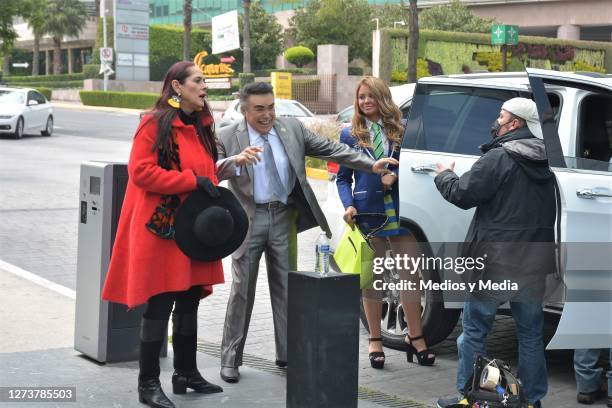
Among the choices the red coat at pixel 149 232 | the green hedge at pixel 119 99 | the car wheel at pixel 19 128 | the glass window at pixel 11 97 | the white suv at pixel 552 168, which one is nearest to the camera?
the red coat at pixel 149 232

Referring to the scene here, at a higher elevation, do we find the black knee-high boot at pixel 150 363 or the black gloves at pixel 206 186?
the black gloves at pixel 206 186

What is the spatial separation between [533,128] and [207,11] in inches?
3447

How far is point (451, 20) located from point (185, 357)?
2150 inches

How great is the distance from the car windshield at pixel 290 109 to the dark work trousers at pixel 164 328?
2057 cm

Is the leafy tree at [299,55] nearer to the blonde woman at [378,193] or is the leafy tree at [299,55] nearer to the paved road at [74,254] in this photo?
the paved road at [74,254]

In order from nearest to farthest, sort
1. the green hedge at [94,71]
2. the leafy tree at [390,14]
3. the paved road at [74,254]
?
the paved road at [74,254]
the leafy tree at [390,14]
the green hedge at [94,71]

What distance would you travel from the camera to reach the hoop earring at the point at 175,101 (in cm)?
550

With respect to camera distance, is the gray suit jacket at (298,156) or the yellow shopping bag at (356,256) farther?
the yellow shopping bag at (356,256)

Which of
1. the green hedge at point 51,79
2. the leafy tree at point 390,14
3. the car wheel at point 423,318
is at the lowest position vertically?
the car wheel at point 423,318

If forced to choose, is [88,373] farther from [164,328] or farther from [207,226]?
[207,226]

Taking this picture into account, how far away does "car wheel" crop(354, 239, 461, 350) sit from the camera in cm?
677

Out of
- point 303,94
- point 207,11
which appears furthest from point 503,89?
point 207,11

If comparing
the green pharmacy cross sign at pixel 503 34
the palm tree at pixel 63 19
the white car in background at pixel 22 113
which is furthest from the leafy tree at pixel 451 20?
the palm tree at pixel 63 19

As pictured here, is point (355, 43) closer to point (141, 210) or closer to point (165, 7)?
point (165, 7)
